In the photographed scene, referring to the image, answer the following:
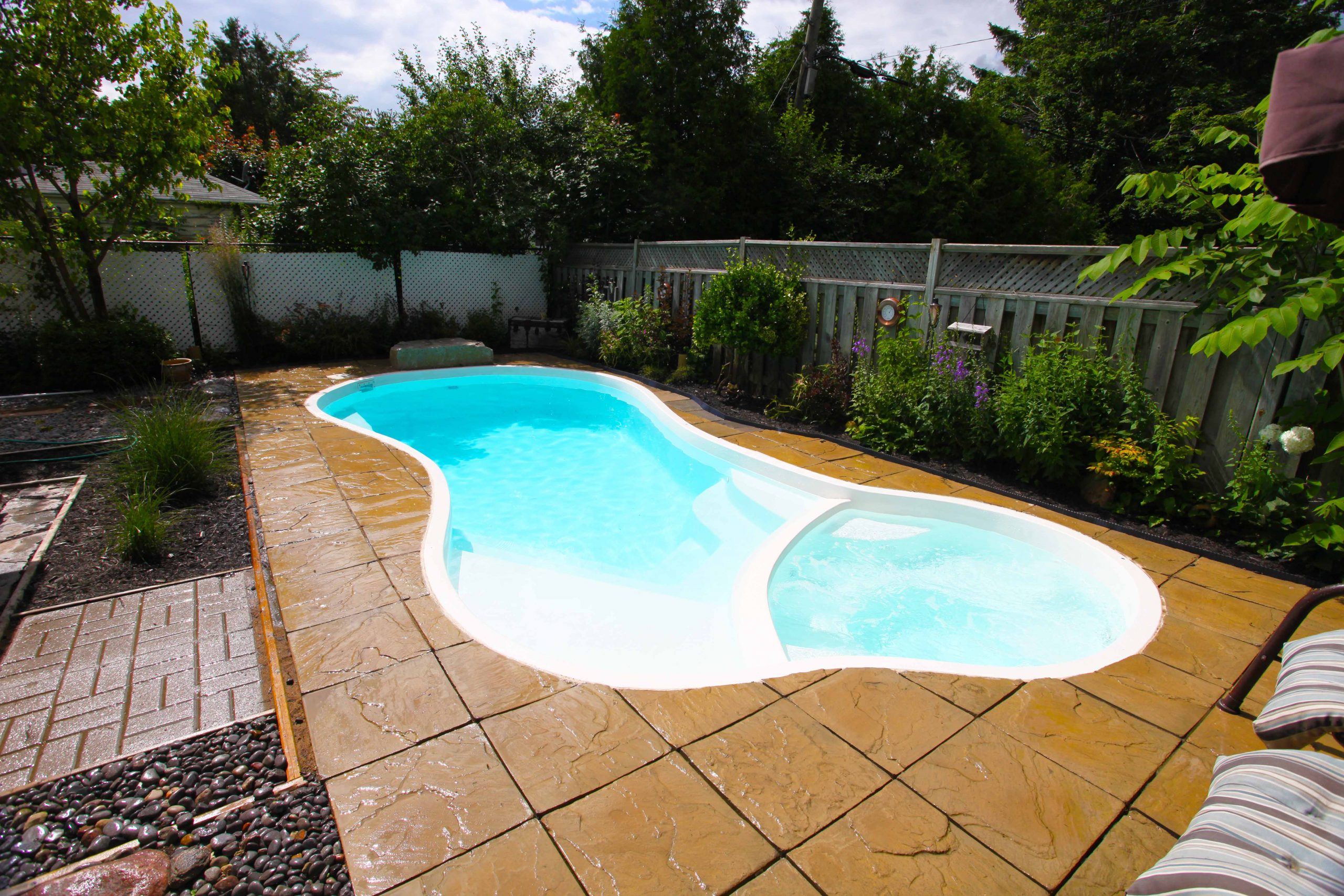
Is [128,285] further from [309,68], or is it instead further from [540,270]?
[309,68]

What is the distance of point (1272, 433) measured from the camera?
3707mm

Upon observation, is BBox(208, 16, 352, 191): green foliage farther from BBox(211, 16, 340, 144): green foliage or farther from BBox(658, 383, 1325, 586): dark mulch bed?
BBox(658, 383, 1325, 586): dark mulch bed

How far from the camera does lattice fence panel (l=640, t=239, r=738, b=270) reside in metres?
7.65

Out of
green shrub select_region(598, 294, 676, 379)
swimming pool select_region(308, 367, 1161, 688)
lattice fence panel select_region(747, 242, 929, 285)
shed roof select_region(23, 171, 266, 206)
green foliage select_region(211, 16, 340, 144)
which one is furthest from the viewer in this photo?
green foliage select_region(211, 16, 340, 144)

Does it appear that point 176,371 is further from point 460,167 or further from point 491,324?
point 460,167

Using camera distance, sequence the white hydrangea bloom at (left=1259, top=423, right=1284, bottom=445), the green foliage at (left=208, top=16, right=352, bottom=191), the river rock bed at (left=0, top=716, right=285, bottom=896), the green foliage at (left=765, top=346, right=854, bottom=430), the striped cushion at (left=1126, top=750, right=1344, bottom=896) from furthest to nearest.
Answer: the green foliage at (left=208, top=16, right=352, bottom=191), the green foliage at (left=765, top=346, right=854, bottom=430), the white hydrangea bloom at (left=1259, top=423, right=1284, bottom=445), the river rock bed at (left=0, top=716, right=285, bottom=896), the striped cushion at (left=1126, top=750, right=1344, bottom=896)

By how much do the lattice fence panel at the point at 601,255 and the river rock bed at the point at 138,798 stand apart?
8212 mm

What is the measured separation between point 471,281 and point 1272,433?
10.0 m

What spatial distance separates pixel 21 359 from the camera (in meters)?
6.98

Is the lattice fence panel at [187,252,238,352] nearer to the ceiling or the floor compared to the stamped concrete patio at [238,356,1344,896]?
nearer to the ceiling

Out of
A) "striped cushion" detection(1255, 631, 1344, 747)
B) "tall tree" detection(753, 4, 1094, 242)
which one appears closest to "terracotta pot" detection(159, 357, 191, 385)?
"striped cushion" detection(1255, 631, 1344, 747)

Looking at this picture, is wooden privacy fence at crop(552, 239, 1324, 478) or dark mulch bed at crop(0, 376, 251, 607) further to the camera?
wooden privacy fence at crop(552, 239, 1324, 478)

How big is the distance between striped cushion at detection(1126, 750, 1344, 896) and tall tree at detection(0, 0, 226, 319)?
9421 mm

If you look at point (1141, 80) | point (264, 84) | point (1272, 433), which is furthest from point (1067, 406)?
point (264, 84)
